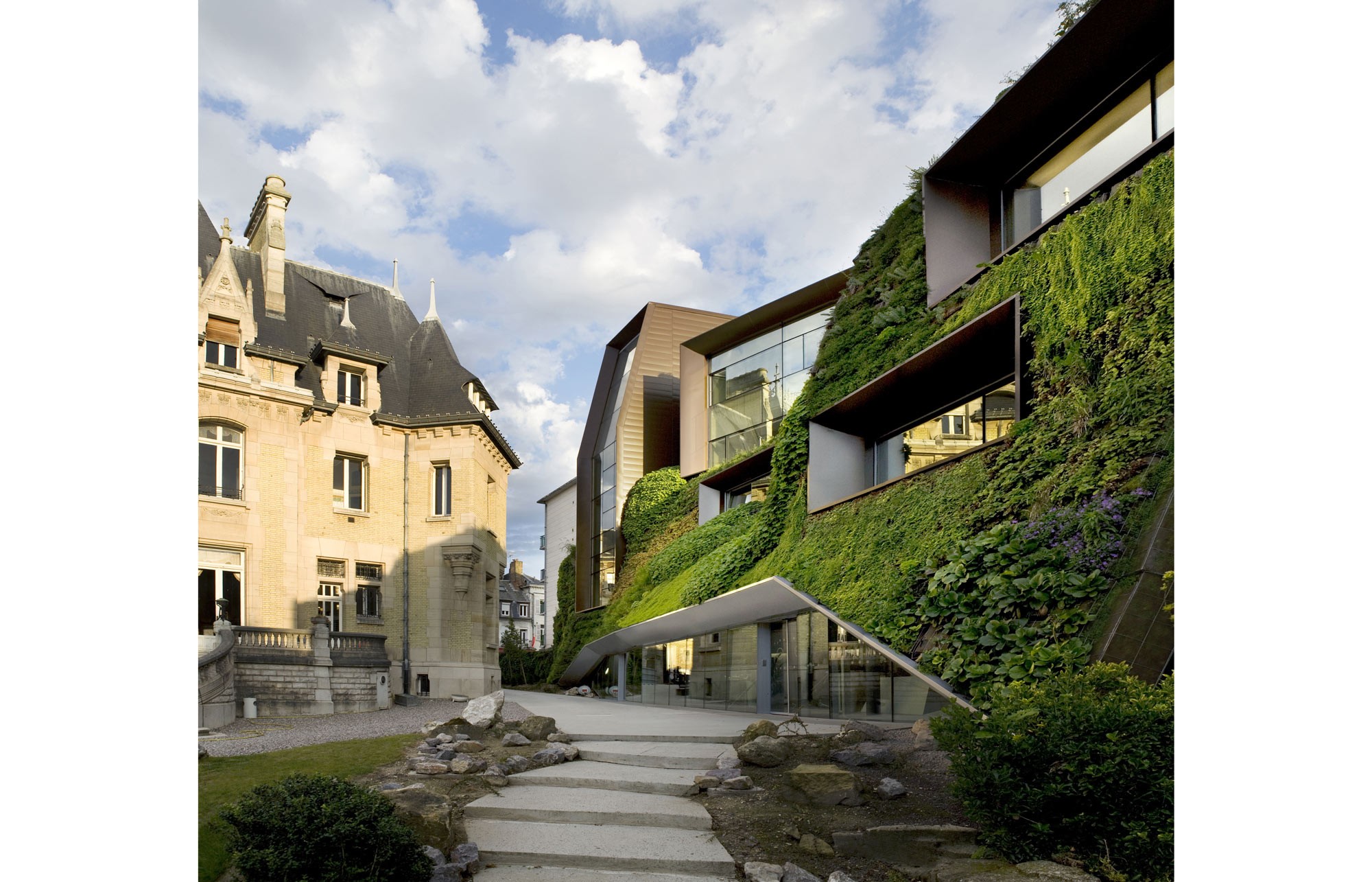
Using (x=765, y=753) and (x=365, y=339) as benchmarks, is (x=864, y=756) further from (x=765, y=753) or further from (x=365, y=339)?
(x=365, y=339)

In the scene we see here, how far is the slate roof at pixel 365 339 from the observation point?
67.4 feet

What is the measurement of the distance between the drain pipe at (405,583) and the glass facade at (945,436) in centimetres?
1031

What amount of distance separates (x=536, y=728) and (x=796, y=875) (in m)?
6.25

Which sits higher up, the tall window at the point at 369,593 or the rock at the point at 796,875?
the tall window at the point at 369,593

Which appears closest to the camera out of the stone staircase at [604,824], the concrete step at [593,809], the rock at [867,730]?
the stone staircase at [604,824]

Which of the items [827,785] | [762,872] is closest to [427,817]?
[762,872]

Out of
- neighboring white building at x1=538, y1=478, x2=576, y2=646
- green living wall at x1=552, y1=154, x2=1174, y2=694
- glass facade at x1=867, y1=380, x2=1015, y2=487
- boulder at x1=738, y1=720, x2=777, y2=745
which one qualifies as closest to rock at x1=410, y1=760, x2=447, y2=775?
boulder at x1=738, y1=720, x2=777, y2=745

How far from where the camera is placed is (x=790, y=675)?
55.6 feet

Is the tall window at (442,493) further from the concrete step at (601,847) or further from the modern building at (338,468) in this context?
the concrete step at (601,847)

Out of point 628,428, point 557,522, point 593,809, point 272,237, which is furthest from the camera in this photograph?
point 557,522

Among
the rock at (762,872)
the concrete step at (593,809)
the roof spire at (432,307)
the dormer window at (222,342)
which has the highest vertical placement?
the roof spire at (432,307)

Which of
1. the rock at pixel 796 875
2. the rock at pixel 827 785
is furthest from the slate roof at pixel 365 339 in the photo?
the rock at pixel 796 875

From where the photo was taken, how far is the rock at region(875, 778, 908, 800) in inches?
333
